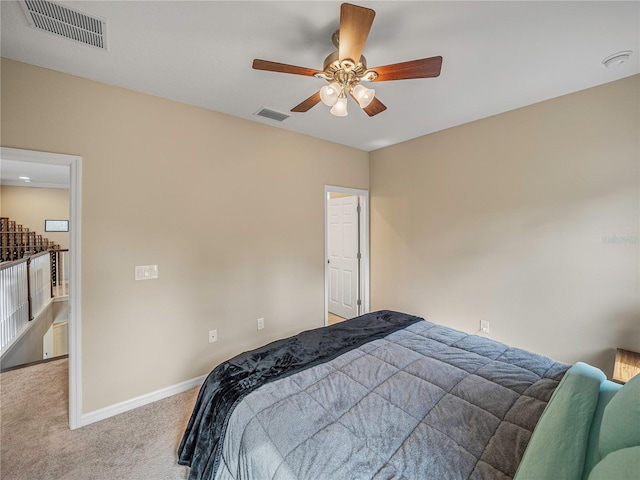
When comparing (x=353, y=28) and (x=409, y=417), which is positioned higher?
(x=353, y=28)

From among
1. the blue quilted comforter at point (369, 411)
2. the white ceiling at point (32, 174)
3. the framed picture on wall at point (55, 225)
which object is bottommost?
the blue quilted comforter at point (369, 411)

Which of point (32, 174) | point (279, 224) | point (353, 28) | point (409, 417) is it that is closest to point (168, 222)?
point (279, 224)

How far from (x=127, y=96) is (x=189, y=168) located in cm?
71

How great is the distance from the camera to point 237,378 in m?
1.49

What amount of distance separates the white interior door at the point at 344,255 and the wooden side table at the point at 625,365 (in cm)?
277

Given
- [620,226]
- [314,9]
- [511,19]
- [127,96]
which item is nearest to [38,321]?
[127,96]

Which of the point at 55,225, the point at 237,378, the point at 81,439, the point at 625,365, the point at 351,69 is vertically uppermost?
the point at 351,69

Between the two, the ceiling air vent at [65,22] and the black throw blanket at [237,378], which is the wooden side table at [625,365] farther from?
the ceiling air vent at [65,22]

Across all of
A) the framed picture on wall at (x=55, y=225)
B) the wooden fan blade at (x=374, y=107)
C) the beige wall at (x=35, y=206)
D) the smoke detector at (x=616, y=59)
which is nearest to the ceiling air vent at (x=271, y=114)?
the wooden fan blade at (x=374, y=107)

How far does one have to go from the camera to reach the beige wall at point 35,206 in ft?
22.0

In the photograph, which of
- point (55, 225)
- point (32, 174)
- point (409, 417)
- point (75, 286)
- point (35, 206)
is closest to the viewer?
point (409, 417)

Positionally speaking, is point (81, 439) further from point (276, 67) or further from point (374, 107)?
point (374, 107)

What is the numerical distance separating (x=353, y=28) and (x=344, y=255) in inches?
133

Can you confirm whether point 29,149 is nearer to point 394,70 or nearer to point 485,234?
point 394,70
